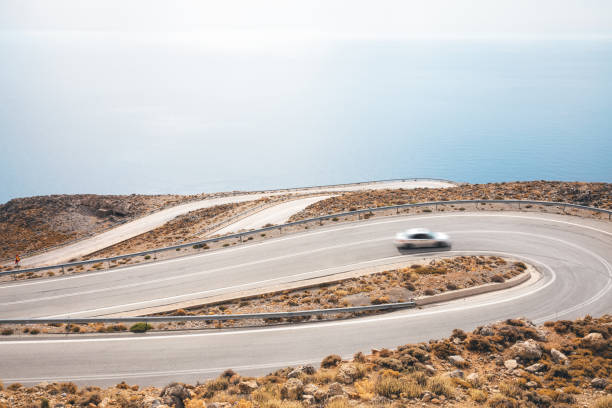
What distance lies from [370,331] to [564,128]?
161 metres

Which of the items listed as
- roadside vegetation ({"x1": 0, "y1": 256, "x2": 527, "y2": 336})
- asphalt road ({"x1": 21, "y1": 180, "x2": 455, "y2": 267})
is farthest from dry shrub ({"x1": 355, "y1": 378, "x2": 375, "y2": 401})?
asphalt road ({"x1": 21, "y1": 180, "x2": 455, "y2": 267})

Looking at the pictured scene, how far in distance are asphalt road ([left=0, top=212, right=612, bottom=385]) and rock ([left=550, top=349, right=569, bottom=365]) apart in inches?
191

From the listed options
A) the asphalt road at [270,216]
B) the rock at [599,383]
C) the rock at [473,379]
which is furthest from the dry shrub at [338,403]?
the asphalt road at [270,216]

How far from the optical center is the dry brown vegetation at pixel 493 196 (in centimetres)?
3519

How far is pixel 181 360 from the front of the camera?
1642 centimetres

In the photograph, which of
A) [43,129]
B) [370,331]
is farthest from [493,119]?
[43,129]

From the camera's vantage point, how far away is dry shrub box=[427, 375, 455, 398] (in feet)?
38.3

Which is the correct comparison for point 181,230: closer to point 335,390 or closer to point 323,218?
point 323,218

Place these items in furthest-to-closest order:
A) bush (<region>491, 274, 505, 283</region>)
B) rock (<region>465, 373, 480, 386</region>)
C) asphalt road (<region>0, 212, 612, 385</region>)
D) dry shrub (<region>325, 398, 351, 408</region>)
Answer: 1. bush (<region>491, 274, 505, 283</region>)
2. asphalt road (<region>0, 212, 612, 385</region>)
3. rock (<region>465, 373, 480, 386</region>)
4. dry shrub (<region>325, 398, 351, 408</region>)

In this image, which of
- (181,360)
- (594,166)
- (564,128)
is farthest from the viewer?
(564,128)

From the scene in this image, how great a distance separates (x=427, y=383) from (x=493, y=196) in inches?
1183

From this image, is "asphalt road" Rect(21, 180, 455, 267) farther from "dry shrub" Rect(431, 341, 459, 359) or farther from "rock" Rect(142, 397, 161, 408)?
"dry shrub" Rect(431, 341, 459, 359)

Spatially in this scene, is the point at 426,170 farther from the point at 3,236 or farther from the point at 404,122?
the point at 3,236

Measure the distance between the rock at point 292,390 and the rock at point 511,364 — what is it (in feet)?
23.3
